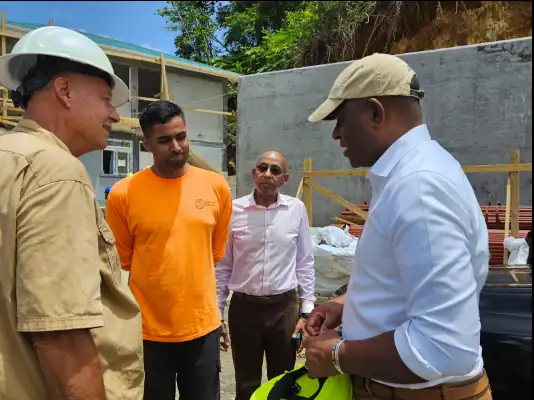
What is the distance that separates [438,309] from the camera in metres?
→ 1.16

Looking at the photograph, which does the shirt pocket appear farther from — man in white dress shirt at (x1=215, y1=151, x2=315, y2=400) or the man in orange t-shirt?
man in white dress shirt at (x1=215, y1=151, x2=315, y2=400)

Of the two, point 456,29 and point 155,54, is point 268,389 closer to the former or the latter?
point 155,54

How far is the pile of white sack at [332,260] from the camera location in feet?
20.7

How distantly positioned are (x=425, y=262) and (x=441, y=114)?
23.8ft

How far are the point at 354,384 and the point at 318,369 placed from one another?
0.52 ft

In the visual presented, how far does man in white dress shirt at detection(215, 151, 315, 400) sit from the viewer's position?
3.23m

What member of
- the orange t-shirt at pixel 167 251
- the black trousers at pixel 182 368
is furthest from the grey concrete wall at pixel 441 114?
the black trousers at pixel 182 368

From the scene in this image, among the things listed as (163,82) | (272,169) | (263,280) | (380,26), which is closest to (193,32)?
(163,82)

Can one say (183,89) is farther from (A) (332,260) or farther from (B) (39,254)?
(B) (39,254)

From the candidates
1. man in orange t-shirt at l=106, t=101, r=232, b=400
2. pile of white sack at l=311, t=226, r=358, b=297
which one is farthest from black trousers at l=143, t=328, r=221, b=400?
pile of white sack at l=311, t=226, r=358, b=297

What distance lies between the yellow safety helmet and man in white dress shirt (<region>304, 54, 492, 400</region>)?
0.15 ft

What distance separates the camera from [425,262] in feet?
3.83

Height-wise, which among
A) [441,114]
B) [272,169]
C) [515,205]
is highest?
[441,114]

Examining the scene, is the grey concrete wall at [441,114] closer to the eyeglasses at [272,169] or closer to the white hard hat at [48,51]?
the eyeglasses at [272,169]
